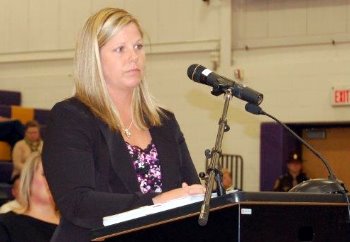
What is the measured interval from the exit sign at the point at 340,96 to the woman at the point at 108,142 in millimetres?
8378

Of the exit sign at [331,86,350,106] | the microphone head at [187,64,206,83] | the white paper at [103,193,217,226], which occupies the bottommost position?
the white paper at [103,193,217,226]

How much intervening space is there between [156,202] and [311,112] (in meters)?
9.06

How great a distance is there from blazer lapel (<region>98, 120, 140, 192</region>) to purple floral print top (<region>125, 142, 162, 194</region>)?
3cm

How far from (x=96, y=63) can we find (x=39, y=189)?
2069mm

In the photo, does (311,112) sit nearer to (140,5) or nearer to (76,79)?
(140,5)

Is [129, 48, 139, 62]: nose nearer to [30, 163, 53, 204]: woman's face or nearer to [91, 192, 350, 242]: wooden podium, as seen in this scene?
[91, 192, 350, 242]: wooden podium

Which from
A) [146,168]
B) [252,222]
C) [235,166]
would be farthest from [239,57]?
[252,222]

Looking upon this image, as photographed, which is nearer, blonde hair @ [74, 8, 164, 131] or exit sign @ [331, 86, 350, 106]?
blonde hair @ [74, 8, 164, 131]

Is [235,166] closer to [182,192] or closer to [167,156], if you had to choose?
[167,156]

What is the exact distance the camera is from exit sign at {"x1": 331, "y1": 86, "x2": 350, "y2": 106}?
10742 millimetres

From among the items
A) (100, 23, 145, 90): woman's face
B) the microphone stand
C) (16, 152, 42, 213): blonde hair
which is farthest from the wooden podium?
(16, 152, 42, 213): blonde hair

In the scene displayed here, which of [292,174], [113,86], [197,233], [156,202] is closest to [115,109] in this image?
[113,86]

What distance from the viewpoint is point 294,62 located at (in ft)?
36.9

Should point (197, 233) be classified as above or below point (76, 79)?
below
